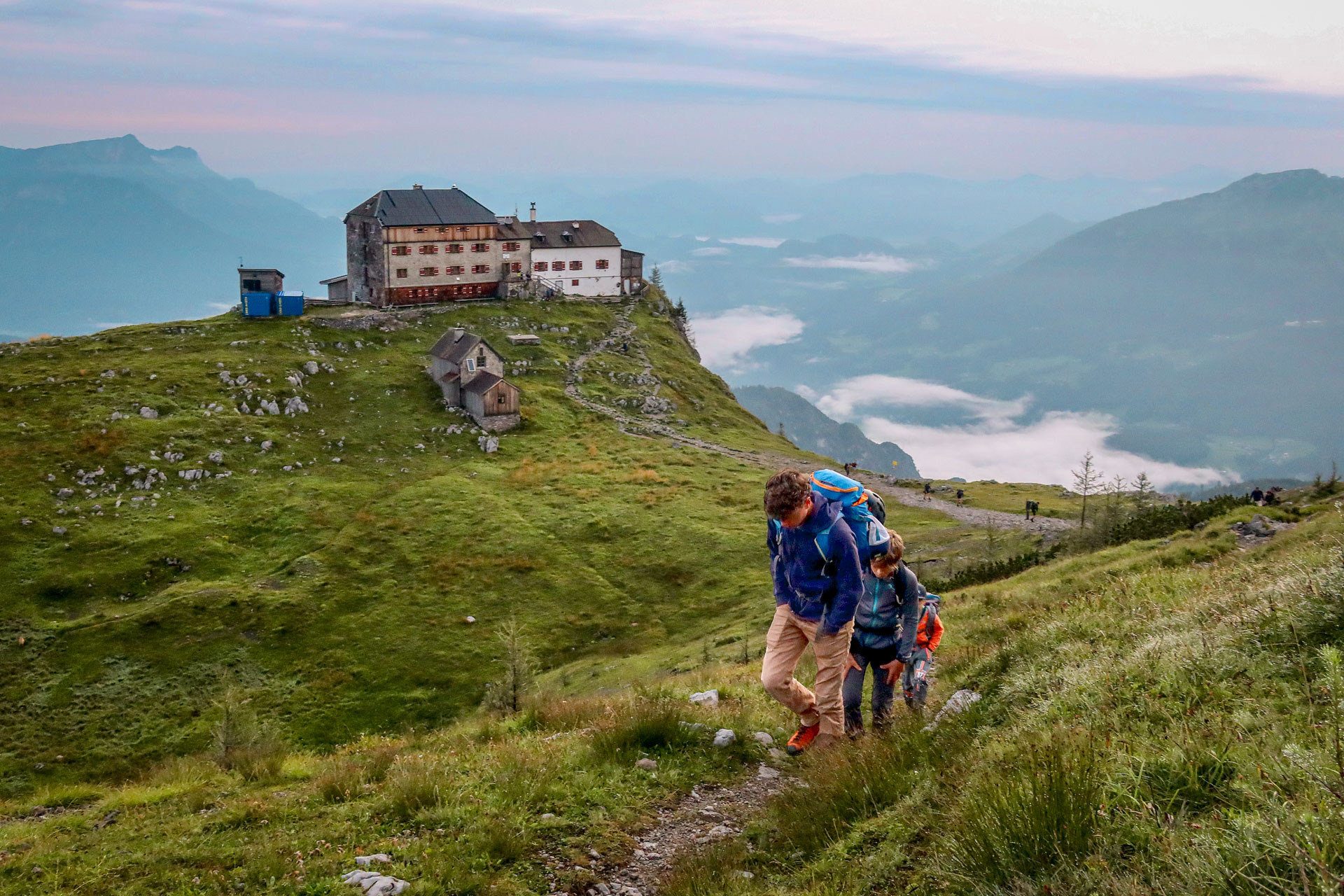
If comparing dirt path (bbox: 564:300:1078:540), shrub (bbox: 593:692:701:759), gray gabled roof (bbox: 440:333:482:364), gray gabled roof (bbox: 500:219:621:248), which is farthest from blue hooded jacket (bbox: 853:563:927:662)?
gray gabled roof (bbox: 500:219:621:248)

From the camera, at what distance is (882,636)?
37.8 ft

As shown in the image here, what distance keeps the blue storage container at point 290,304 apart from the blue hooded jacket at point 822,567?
3254 inches

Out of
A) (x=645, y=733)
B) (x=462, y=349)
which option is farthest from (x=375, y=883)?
(x=462, y=349)

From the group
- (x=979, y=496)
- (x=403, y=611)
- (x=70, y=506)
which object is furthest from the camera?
(x=979, y=496)

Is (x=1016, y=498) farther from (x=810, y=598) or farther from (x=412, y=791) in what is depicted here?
(x=412, y=791)

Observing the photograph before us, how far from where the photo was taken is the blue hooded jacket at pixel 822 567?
10594 mm

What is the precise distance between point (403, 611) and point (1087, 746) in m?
44.1

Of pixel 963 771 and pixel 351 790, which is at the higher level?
pixel 963 771

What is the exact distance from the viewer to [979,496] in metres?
69.8

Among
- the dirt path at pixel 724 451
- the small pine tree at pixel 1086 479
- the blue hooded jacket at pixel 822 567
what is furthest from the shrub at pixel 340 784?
the small pine tree at pixel 1086 479

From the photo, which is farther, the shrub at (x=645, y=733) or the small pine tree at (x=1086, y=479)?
the small pine tree at (x=1086, y=479)

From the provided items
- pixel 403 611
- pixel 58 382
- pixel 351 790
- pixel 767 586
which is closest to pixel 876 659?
pixel 351 790

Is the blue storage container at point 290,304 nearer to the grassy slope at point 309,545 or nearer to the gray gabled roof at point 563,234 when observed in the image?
the grassy slope at point 309,545

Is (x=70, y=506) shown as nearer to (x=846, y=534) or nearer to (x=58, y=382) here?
(x=58, y=382)
